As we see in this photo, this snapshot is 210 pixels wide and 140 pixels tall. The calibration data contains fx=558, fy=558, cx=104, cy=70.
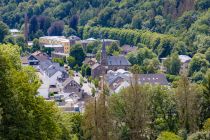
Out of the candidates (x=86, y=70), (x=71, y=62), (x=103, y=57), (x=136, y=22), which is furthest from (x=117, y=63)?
(x=136, y=22)

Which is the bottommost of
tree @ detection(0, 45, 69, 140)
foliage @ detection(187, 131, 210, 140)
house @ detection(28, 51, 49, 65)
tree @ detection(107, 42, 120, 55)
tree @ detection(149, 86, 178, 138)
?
tree @ detection(107, 42, 120, 55)

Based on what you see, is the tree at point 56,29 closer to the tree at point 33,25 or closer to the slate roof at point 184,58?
the tree at point 33,25

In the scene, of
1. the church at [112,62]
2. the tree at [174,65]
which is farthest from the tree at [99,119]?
the tree at [174,65]

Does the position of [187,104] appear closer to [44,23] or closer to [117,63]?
[117,63]

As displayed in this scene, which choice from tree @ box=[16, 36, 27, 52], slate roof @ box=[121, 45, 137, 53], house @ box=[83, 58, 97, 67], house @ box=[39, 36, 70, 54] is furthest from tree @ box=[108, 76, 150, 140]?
house @ box=[39, 36, 70, 54]

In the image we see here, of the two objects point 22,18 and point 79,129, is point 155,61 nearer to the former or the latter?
point 79,129

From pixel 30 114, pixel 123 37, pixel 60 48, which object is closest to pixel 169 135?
pixel 30 114

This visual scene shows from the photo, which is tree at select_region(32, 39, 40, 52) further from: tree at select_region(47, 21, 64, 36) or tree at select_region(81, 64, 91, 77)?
tree at select_region(81, 64, 91, 77)
